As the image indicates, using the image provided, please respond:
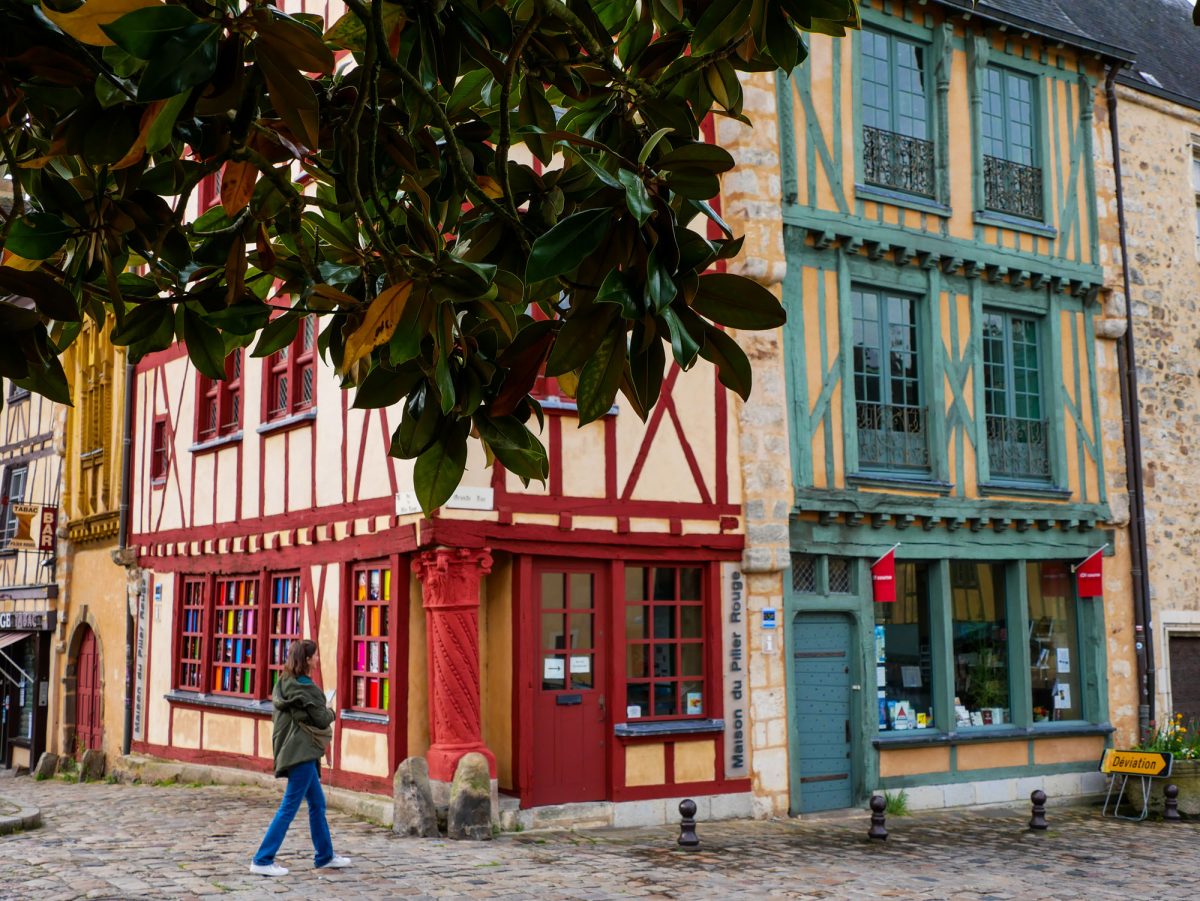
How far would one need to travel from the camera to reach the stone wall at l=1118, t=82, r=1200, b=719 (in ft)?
46.3

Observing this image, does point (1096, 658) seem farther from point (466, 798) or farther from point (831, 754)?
point (466, 798)

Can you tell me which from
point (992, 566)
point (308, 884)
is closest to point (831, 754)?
point (992, 566)

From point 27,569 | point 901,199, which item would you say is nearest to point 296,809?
point 901,199

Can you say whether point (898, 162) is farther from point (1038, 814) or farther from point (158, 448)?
point (158, 448)

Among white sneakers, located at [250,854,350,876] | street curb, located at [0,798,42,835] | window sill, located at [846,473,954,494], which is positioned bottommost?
white sneakers, located at [250,854,350,876]

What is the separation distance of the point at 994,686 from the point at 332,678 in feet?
20.5

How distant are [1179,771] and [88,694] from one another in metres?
12.8

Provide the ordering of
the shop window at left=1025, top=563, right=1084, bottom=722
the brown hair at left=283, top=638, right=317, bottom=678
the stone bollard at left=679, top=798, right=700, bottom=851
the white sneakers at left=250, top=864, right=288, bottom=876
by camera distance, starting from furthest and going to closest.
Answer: the shop window at left=1025, top=563, right=1084, bottom=722 → the stone bollard at left=679, top=798, right=700, bottom=851 → the brown hair at left=283, top=638, right=317, bottom=678 → the white sneakers at left=250, top=864, right=288, bottom=876

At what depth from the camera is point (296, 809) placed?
310 inches

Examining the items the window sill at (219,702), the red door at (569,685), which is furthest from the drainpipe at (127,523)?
the red door at (569,685)

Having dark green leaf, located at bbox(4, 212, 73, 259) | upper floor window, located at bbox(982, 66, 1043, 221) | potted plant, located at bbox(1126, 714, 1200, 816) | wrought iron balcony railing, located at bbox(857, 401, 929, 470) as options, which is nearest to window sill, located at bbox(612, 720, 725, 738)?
wrought iron balcony railing, located at bbox(857, 401, 929, 470)

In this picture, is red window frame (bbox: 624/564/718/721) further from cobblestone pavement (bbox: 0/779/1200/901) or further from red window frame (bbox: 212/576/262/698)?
red window frame (bbox: 212/576/262/698)

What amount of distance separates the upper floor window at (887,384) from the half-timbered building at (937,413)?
23mm

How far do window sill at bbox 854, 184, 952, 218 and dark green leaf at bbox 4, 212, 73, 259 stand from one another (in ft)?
34.1
